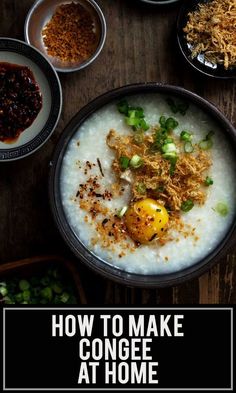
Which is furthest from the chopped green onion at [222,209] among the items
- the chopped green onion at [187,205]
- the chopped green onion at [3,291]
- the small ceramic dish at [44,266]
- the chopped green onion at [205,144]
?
the chopped green onion at [3,291]

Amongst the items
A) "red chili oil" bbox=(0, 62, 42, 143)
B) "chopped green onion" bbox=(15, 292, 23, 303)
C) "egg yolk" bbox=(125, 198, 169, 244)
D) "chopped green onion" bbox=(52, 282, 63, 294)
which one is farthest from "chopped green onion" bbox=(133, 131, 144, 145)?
"chopped green onion" bbox=(15, 292, 23, 303)

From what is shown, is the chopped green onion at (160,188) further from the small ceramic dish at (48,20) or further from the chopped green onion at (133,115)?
the small ceramic dish at (48,20)

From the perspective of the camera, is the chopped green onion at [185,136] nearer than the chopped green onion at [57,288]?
Yes

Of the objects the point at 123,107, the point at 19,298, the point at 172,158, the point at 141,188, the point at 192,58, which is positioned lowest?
the point at 19,298

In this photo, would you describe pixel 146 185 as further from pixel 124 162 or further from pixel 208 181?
pixel 208 181

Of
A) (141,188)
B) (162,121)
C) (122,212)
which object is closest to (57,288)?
(122,212)

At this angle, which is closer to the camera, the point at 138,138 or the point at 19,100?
the point at 138,138

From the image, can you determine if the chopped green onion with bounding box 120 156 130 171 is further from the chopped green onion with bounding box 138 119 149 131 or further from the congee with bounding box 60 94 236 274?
the chopped green onion with bounding box 138 119 149 131
